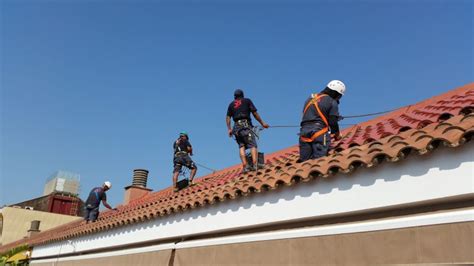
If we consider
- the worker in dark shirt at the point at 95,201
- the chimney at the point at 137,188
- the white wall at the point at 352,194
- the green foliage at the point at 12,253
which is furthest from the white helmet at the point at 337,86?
the green foliage at the point at 12,253

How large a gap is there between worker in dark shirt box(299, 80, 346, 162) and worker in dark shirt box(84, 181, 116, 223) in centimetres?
817

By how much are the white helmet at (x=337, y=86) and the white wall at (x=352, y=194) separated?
1.98 m

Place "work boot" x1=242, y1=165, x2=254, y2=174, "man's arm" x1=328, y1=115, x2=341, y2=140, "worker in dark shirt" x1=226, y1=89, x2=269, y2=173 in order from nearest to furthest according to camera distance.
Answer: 1. "man's arm" x1=328, y1=115, x2=341, y2=140
2. "work boot" x1=242, y1=165, x2=254, y2=174
3. "worker in dark shirt" x1=226, y1=89, x2=269, y2=173

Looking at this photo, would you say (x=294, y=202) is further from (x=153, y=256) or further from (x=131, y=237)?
(x=131, y=237)

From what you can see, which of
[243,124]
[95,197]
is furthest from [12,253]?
[243,124]

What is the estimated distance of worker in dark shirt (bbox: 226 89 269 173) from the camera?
7602 millimetres

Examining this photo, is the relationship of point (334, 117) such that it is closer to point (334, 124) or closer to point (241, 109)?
point (334, 124)

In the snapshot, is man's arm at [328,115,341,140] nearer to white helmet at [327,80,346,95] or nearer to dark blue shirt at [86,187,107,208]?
white helmet at [327,80,346,95]

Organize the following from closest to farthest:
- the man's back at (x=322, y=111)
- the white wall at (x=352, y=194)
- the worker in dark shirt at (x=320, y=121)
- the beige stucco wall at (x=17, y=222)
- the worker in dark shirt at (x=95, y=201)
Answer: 1. the white wall at (x=352, y=194)
2. the worker in dark shirt at (x=320, y=121)
3. the man's back at (x=322, y=111)
4. the worker in dark shirt at (x=95, y=201)
5. the beige stucco wall at (x=17, y=222)

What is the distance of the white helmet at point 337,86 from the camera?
19.0 ft

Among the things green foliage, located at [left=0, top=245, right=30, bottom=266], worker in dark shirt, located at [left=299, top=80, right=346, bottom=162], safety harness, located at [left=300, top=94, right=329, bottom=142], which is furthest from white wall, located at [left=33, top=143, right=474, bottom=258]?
green foliage, located at [left=0, top=245, right=30, bottom=266]

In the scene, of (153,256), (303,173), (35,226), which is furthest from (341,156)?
(35,226)

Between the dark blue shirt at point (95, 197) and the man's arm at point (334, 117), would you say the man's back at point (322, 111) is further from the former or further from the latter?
the dark blue shirt at point (95, 197)

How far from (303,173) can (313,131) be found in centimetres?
122
